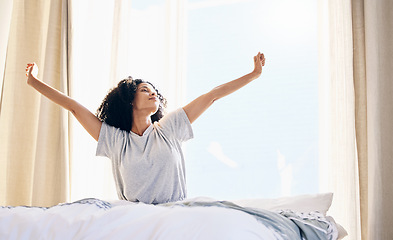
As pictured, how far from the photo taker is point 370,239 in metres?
2.16

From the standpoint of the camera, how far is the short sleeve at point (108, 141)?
224 centimetres

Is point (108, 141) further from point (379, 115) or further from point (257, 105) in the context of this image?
point (379, 115)

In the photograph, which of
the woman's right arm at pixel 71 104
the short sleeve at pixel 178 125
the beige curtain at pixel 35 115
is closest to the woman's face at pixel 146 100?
the short sleeve at pixel 178 125

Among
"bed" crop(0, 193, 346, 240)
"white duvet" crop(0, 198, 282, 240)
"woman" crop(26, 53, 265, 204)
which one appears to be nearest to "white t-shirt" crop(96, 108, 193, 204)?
"woman" crop(26, 53, 265, 204)

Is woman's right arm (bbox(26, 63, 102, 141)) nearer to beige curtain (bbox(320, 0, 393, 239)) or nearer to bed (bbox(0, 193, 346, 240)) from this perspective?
bed (bbox(0, 193, 346, 240))

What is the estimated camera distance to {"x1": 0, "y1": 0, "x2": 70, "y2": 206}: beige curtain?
287 cm

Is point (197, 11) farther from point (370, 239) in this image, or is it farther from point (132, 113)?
point (370, 239)

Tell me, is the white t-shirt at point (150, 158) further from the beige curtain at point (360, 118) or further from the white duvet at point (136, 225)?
the white duvet at point (136, 225)

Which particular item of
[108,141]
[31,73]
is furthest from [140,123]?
[31,73]

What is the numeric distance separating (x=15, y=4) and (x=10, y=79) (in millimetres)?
534

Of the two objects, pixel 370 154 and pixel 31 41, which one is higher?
pixel 31 41

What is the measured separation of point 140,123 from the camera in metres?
2.33

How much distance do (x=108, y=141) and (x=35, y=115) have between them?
1021 millimetres

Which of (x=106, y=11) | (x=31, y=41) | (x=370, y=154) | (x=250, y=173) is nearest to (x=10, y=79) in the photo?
(x=31, y=41)
